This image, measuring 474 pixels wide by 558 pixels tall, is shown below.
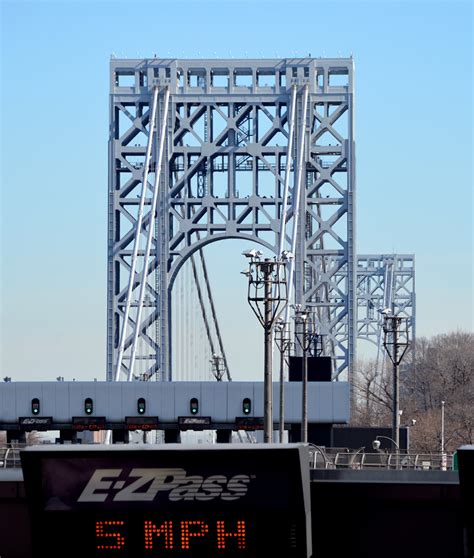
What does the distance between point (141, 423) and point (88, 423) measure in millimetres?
3050

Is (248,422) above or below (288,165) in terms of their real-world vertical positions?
below

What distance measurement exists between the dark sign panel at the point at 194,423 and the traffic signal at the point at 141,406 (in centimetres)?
201

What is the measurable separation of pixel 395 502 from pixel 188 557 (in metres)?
2.27

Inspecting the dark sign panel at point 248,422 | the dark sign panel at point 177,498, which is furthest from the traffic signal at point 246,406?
the dark sign panel at point 177,498

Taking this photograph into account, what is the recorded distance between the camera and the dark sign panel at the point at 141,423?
100m

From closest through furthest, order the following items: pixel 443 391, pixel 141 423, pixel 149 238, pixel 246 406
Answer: pixel 246 406 < pixel 141 423 < pixel 149 238 < pixel 443 391

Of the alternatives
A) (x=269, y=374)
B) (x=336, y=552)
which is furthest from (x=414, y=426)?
(x=336, y=552)

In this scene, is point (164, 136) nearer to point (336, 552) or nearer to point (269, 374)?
point (269, 374)

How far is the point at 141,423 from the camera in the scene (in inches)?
3974

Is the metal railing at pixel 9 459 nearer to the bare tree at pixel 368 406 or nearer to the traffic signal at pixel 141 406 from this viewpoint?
the traffic signal at pixel 141 406

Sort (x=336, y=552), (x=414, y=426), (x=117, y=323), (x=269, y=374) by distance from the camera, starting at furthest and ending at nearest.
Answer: (x=117, y=323), (x=414, y=426), (x=269, y=374), (x=336, y=552)

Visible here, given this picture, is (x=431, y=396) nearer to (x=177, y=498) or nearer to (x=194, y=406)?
(x=194, y=406)

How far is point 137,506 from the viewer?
1739 centimetres

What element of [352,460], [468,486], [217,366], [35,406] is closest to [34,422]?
[35,406]
